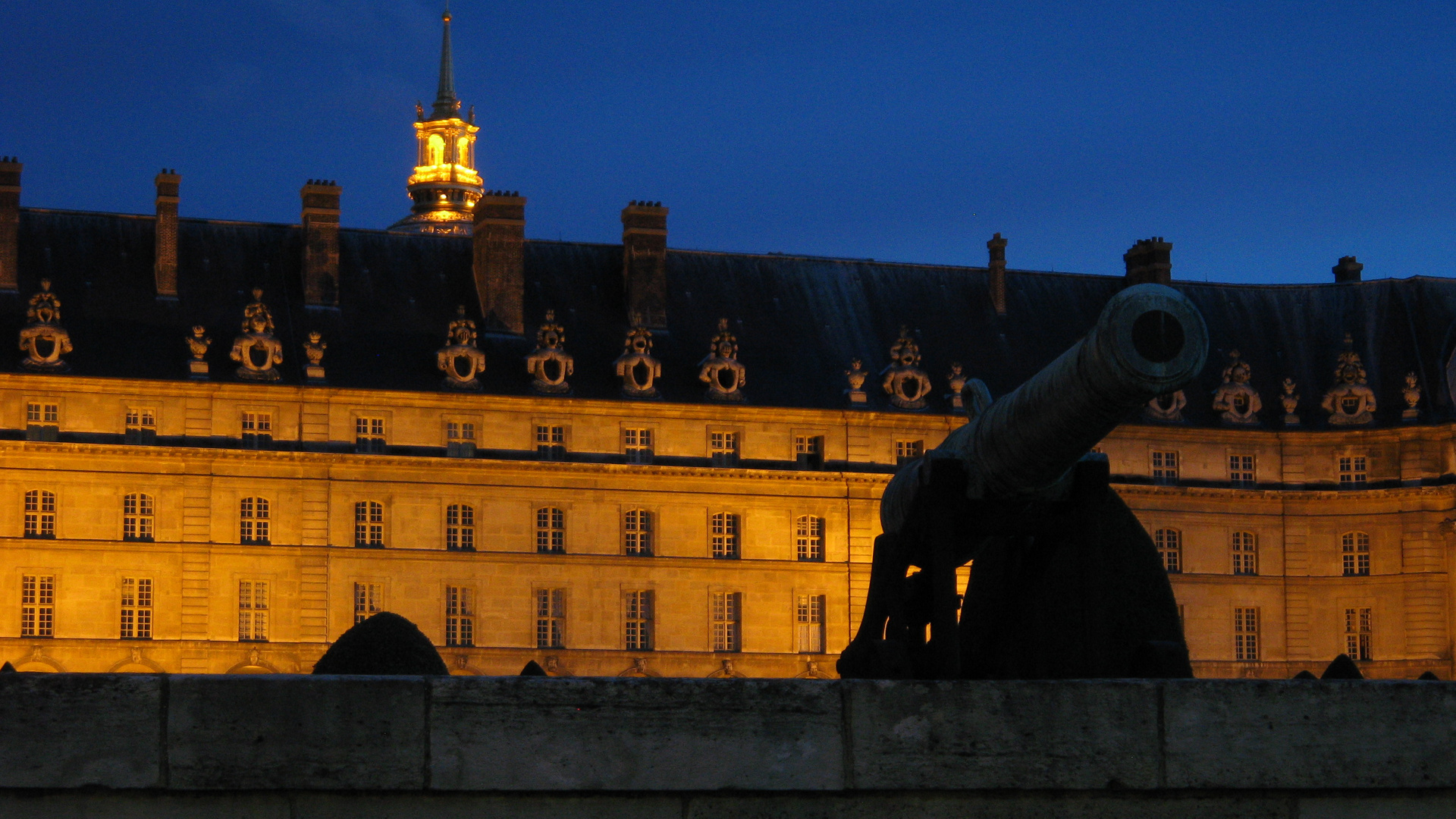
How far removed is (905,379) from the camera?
72.1 m

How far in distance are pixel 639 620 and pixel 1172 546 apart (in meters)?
17.4

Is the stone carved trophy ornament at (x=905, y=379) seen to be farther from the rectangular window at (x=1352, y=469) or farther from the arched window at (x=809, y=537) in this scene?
the rectangular window at (x=1352, y=469)

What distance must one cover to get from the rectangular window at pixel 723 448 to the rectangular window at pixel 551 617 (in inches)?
244

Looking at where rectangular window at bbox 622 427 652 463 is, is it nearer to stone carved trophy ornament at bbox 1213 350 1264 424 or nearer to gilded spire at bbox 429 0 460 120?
stone carved trophy ornament at bbox 1213 350 1264 424

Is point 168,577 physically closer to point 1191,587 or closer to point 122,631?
point 122,631

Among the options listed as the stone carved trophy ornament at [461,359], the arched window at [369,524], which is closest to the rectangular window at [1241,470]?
the stone carved trophy ornament at [461,359]

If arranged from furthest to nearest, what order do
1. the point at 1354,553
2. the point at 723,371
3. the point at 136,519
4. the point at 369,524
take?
1. the point at 1354,553
2. the point at 723,371
3. the point at 369,524
4. the point at 136,519

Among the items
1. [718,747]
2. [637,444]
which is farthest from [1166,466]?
[718,747]

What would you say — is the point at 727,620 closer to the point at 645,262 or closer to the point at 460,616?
the point at 460,616

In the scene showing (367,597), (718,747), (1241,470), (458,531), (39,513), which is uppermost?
(1241,470)

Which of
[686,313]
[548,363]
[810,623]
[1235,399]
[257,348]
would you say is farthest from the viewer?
[1235,399]

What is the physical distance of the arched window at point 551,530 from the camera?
68.0 metres

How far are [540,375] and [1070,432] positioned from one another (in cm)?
5804

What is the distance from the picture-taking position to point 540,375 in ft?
226
